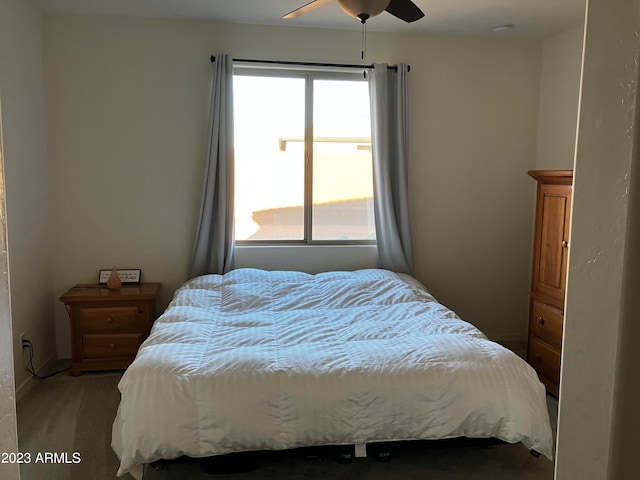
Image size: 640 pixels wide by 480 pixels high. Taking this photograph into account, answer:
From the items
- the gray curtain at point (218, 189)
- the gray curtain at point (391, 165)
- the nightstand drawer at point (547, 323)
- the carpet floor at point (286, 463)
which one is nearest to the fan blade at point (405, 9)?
A: the gray curtain at point (391, 165)

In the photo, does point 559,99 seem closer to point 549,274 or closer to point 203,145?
point 549,274

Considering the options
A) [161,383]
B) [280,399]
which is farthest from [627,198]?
[161,383]

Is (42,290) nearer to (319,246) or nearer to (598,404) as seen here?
(319,246)

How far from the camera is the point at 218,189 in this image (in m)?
3.79

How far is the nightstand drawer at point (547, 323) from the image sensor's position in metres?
3.22

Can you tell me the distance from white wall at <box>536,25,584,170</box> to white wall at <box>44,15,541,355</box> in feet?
0.29

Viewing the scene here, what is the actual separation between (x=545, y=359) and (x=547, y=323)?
0.77 ft

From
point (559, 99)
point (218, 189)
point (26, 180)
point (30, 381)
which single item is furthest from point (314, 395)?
point (559, 99)

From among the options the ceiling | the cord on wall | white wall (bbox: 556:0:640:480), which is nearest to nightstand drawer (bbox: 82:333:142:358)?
the cord on wall

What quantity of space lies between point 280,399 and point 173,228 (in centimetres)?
209

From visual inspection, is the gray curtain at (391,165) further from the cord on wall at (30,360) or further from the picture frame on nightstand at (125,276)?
the cord on wall at (30,360)

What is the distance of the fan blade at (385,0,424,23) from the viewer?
2578 mm

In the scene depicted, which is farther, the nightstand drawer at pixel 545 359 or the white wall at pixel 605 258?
the nightstand drawer at pixel 545 359

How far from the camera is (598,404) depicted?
65 cm
